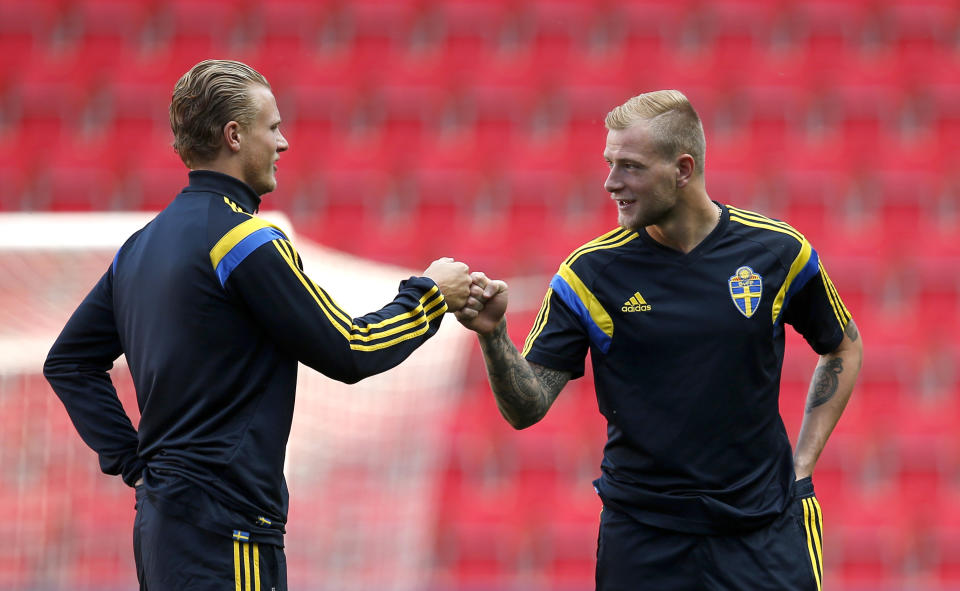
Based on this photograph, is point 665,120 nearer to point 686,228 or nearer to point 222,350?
point 686,228

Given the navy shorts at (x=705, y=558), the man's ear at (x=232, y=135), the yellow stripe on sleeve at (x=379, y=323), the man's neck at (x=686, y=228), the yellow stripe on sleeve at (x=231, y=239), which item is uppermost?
the man's ear at (x=232, y=135)

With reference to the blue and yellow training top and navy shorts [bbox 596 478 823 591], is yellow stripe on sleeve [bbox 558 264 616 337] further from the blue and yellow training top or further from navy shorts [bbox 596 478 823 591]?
navy shorts [bbox 596 478 823 591]

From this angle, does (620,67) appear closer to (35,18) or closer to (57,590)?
(35,18)

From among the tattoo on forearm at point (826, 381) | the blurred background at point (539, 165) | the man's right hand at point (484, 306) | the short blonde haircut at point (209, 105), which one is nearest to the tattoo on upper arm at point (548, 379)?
the man's right hand at point (484, 306)

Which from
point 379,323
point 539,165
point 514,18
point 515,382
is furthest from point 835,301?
point 514,18

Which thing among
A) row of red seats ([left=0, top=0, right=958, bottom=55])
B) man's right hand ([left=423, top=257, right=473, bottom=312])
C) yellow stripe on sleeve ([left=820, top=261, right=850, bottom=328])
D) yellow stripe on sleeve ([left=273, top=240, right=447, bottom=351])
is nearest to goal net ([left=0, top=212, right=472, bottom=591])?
man's right hand ([left=423, top=257, right=473, bottom=312])

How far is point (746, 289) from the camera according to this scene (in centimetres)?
292

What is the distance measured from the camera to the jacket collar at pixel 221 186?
2.54 metres

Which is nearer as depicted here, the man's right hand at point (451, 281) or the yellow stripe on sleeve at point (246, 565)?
the yellow stripe on sleeve at point (246, 565)

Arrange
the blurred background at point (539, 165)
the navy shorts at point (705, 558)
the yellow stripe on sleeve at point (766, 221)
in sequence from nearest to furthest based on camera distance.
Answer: the navy shorts at point (705, 558) → the yellow stripe on sleeve at point (766, 221) → the blurred background at point (539, 165)

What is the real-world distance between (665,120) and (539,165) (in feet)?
17.1

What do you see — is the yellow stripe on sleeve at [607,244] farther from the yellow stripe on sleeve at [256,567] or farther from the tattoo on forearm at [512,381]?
the yellow stripe on sleeve at [256,567]

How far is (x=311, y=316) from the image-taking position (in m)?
2.44

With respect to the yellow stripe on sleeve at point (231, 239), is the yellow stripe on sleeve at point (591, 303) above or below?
below
